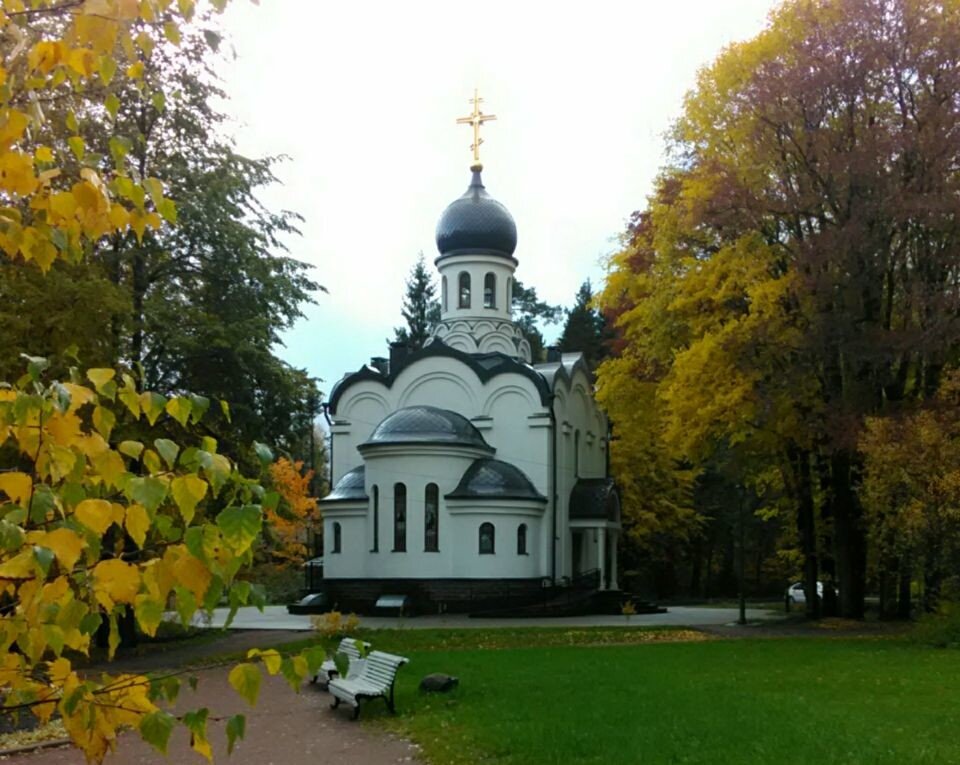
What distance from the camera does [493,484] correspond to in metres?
31.1

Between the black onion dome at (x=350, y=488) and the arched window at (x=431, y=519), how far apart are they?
217 cm

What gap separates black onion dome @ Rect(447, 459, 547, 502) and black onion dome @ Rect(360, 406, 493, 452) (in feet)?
2.68

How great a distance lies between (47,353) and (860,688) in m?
14.0

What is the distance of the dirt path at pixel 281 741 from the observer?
34.0 ft

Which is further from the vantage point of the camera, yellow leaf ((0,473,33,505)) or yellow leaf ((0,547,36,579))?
yellow leaf ((0,473,33,505))

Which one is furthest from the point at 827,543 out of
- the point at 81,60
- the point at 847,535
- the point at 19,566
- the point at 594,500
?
the point at 19,566

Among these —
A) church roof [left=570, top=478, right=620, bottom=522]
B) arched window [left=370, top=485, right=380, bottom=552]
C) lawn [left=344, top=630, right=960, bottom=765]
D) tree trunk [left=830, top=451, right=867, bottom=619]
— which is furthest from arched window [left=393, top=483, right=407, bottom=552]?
tree trunk [left=830, top=451, right=867, bottom=619]

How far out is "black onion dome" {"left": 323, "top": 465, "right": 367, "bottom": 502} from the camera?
106ft

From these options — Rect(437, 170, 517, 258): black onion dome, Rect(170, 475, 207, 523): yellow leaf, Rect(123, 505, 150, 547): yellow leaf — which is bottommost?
Rect(123, 505, 150, 547): yellow leaf

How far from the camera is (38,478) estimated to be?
3.17 meters

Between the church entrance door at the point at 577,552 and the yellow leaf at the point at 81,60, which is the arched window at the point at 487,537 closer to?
the church entrance door at the point at 577,552

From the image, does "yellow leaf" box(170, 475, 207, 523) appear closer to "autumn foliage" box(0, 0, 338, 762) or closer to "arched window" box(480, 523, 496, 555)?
"autumn foliage" box(0, 0, 338, 762)

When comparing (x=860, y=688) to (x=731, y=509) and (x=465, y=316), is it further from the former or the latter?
(x=731, y=509)

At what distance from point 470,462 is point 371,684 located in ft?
62.8
